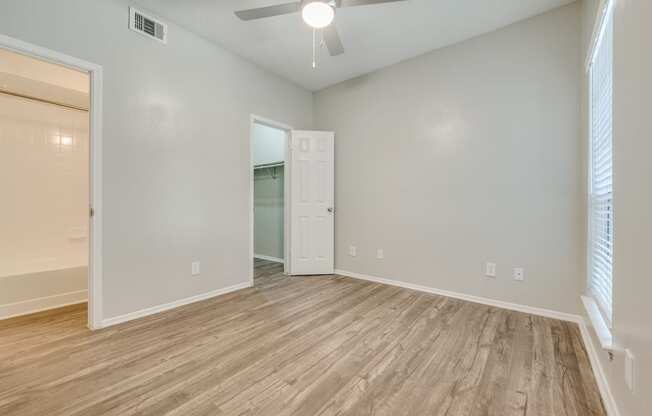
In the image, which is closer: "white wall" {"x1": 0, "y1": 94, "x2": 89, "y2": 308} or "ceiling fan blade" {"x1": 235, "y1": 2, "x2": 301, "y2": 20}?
"ceiling fan blade" {"x1": 235, "y1": 2, "x2": 301, "y2": 20}

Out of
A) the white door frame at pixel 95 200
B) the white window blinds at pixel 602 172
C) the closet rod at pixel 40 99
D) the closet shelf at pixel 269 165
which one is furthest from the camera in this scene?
the closet shelf at pixel 269 165

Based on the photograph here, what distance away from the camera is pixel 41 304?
257cm

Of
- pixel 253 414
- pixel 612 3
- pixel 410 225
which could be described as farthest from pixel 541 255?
pixel 253 414

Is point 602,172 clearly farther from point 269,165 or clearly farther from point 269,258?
point 269,258

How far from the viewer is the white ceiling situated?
2436 mm

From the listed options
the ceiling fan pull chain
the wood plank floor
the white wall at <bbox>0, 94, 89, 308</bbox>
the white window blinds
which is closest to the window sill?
the white window blinds

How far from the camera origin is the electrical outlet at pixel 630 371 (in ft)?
3.48

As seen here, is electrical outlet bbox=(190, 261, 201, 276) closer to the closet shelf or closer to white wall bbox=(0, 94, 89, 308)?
white wall bbox=(0, 94, 89, 308)

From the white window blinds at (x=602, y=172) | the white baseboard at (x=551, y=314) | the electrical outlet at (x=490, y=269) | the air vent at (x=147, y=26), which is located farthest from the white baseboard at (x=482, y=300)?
the air vent at (x=147, y=26)

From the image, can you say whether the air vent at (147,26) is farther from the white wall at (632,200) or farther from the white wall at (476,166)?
the white wall at (632,200)

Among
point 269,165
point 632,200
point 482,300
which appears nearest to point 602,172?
point 632,200

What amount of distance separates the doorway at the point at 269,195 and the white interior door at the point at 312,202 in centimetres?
79

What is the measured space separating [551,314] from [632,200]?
1912mm

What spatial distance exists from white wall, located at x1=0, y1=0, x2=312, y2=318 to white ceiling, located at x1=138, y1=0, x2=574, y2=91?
0.25 meters
